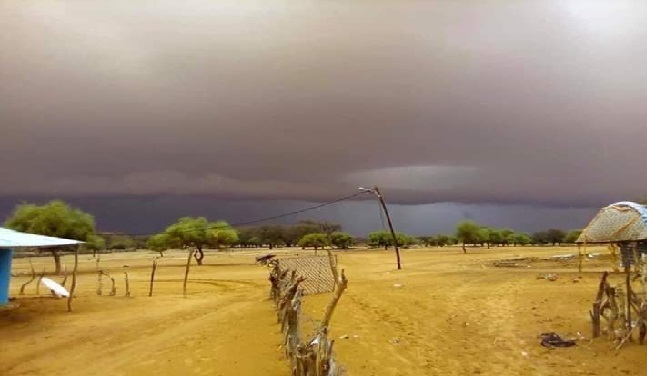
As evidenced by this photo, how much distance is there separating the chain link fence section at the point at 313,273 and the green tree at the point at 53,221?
3239 centimetres

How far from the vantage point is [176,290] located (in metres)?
31.5

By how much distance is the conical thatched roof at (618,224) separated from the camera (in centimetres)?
1804

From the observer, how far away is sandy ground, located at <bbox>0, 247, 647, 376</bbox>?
42.5 feet

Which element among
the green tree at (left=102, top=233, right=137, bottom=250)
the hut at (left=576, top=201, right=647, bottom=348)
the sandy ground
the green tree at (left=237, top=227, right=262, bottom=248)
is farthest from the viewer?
the green tree at (left=237, top=227, right=262, bottom=248)

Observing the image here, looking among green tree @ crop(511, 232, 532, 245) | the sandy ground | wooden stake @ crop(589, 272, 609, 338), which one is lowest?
the sandy ground

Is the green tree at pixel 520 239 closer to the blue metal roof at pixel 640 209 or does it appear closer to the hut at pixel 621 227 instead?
the hut at pixel 621 227

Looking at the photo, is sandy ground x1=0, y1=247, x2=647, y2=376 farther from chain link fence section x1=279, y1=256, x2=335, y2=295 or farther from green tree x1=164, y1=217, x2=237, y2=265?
green tree x1=164, y1=217, x2=237, y2=265

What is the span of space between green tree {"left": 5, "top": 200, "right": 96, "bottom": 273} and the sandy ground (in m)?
28.6

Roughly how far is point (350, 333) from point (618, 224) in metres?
10.3

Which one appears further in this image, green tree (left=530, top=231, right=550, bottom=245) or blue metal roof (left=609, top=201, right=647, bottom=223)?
green tree (left=530, top=231, right=550, bottom=245)

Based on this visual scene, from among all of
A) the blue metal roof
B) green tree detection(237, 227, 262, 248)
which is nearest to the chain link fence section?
the blue metal roof

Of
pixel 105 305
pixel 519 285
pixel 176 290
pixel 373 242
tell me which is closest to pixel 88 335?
pixel 105 305

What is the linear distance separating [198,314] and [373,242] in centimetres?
9564

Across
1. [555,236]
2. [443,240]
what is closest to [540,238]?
[555,236]
